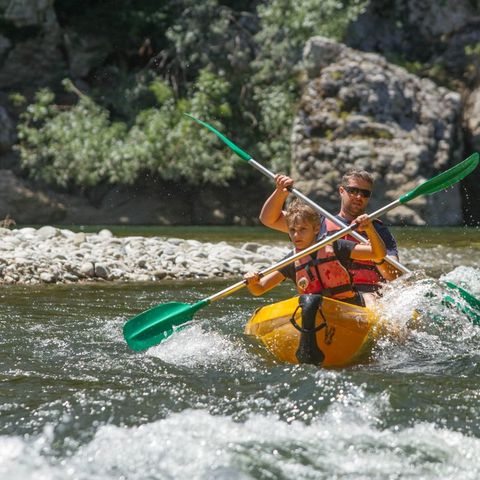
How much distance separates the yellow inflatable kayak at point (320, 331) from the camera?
4.41 metres

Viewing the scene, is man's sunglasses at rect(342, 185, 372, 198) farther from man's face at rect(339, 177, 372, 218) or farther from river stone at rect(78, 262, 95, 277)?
river stone at rect(78, 262, 95, 277)

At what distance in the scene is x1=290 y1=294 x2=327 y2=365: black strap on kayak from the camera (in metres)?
4.39

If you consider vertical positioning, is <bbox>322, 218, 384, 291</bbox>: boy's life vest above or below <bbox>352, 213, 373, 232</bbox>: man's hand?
below

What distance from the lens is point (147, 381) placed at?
4.23 meters

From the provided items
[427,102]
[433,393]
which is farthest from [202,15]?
[433,393]

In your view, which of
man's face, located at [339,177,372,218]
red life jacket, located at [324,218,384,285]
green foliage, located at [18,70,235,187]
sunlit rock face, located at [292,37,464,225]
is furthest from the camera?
green foliage, located at [18,70,235,187]

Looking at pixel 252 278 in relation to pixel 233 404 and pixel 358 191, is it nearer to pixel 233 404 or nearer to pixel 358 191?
pixel 358 191

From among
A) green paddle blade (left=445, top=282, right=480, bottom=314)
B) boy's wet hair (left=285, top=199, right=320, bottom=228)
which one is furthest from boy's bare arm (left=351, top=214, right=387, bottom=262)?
green paddle blade (left=445, top=282, right=480, bottom=314)

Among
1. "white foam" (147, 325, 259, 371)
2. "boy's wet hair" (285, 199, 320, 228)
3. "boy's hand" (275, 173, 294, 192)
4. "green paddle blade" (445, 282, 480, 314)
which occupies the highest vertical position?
"boy's hand" (275, 173, 294, 192)

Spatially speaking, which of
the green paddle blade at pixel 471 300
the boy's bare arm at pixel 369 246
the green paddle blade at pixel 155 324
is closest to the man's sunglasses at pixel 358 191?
the boy's bare arm at pixel 369 246

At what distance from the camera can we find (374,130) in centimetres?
1470

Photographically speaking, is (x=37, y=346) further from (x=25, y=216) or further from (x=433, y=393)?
(x=25, y=216)

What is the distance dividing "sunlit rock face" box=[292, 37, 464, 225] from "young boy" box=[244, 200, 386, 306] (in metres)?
9.86

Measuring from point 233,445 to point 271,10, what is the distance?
560 inches
